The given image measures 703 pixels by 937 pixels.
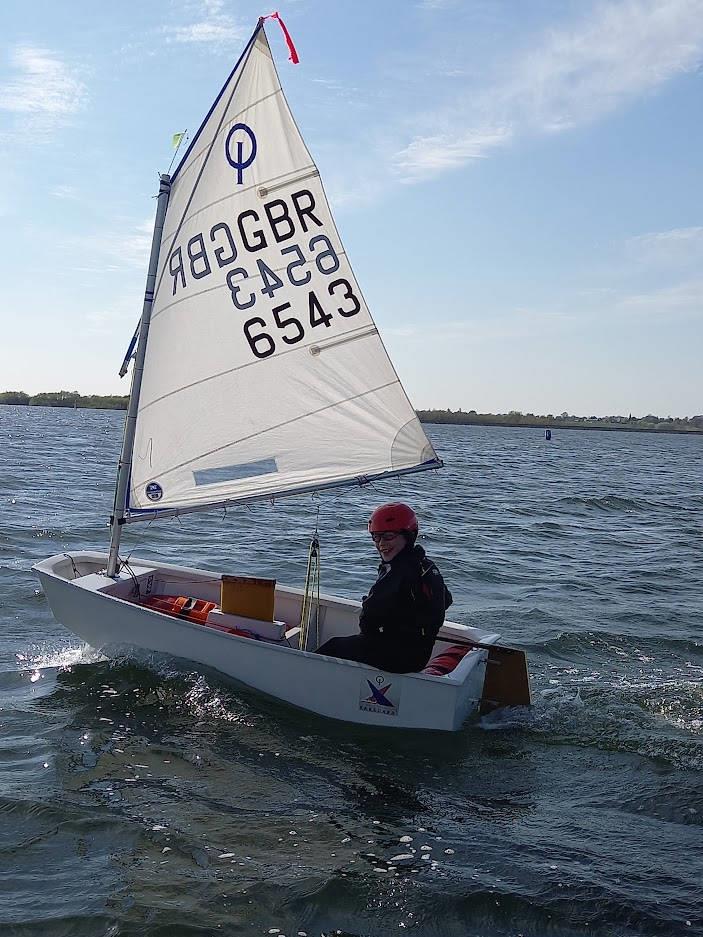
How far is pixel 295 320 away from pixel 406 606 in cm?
289

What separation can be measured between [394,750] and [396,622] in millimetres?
976

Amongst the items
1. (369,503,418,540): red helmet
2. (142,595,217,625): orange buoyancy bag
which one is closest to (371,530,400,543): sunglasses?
(369,503,418,540): red helmet

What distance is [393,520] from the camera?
646 cm

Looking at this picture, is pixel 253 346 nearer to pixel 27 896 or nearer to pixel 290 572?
pixel 27 896

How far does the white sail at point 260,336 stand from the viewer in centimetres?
761

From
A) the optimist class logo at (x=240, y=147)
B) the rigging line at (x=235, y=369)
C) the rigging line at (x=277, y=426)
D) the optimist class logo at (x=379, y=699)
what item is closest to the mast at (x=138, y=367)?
the rigging line at (x=235, y=369)

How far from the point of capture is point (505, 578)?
43.1ft

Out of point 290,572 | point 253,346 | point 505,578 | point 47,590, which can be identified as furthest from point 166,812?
point 505,578

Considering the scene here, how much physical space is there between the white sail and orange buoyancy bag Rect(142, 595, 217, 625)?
908mm

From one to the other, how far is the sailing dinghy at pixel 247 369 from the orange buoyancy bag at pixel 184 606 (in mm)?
27

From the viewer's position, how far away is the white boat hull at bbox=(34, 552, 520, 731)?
6.52 m

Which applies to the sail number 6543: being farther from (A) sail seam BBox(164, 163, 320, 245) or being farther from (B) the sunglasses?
(B) the sunglasses

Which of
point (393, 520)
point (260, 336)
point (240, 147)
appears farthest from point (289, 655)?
point (240, 147)

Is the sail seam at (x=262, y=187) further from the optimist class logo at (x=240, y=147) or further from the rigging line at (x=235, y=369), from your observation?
the rigging line at (x=235, y=369)
